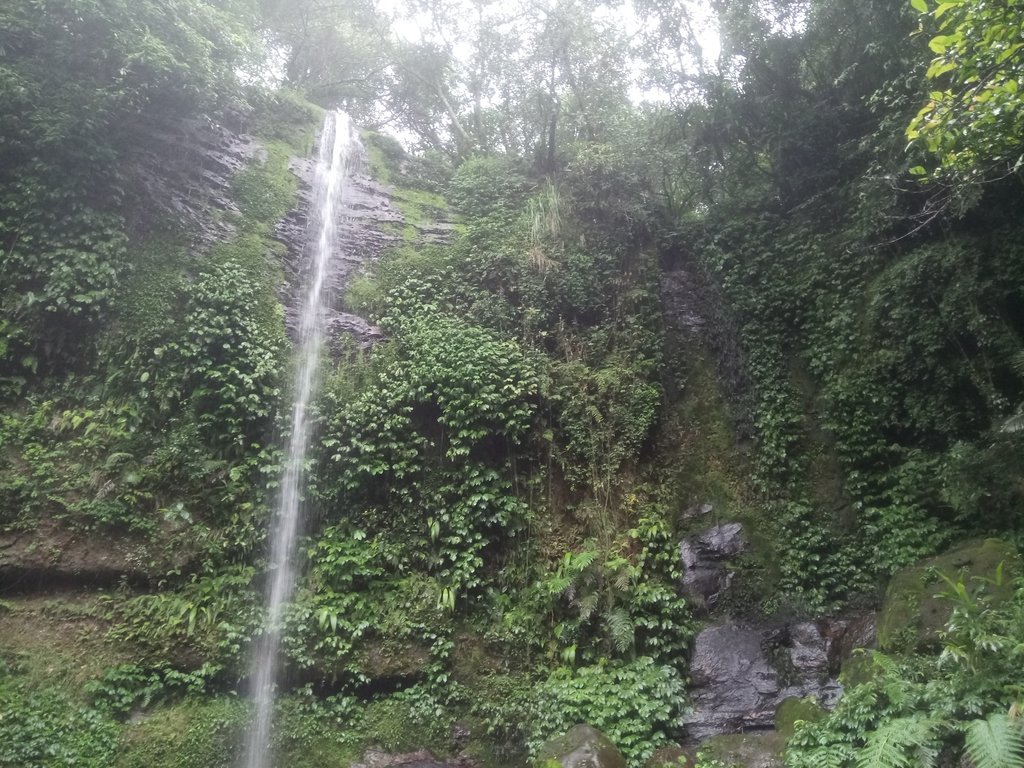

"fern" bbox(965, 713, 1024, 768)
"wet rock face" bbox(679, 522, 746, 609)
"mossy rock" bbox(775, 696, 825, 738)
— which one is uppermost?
"wet rock face" bbox(679, 522, 746, 609)

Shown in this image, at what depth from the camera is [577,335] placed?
964 centimetres

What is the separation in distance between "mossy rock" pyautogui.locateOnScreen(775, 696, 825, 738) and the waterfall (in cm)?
460

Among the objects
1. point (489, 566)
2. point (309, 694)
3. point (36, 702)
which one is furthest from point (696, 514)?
point (36, 702)

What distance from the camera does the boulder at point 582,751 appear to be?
5492 mm

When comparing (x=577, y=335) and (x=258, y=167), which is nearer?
(x=577, y=335)

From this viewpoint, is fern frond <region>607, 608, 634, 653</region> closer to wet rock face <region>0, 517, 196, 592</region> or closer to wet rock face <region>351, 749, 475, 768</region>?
wet rock face <region>351, 749, 475, 768</region>

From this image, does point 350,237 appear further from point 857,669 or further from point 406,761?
point 857,669

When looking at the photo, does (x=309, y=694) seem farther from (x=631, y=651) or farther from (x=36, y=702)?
(x=631, y=651)

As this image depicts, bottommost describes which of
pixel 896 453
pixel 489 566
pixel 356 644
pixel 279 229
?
pixel 356 644

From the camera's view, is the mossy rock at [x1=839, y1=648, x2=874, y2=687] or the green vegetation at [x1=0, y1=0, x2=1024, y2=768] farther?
the green vegetation at [x1=0, y1=0, x2=1024, y2=768]

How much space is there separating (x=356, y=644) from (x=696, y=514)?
4049mm

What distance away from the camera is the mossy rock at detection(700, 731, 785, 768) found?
5.46 m

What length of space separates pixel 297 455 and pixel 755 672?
544 cm

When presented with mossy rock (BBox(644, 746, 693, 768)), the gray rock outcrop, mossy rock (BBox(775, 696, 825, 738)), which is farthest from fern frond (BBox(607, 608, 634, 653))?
mossy rock (BBox(775, 696, 825, 738))
